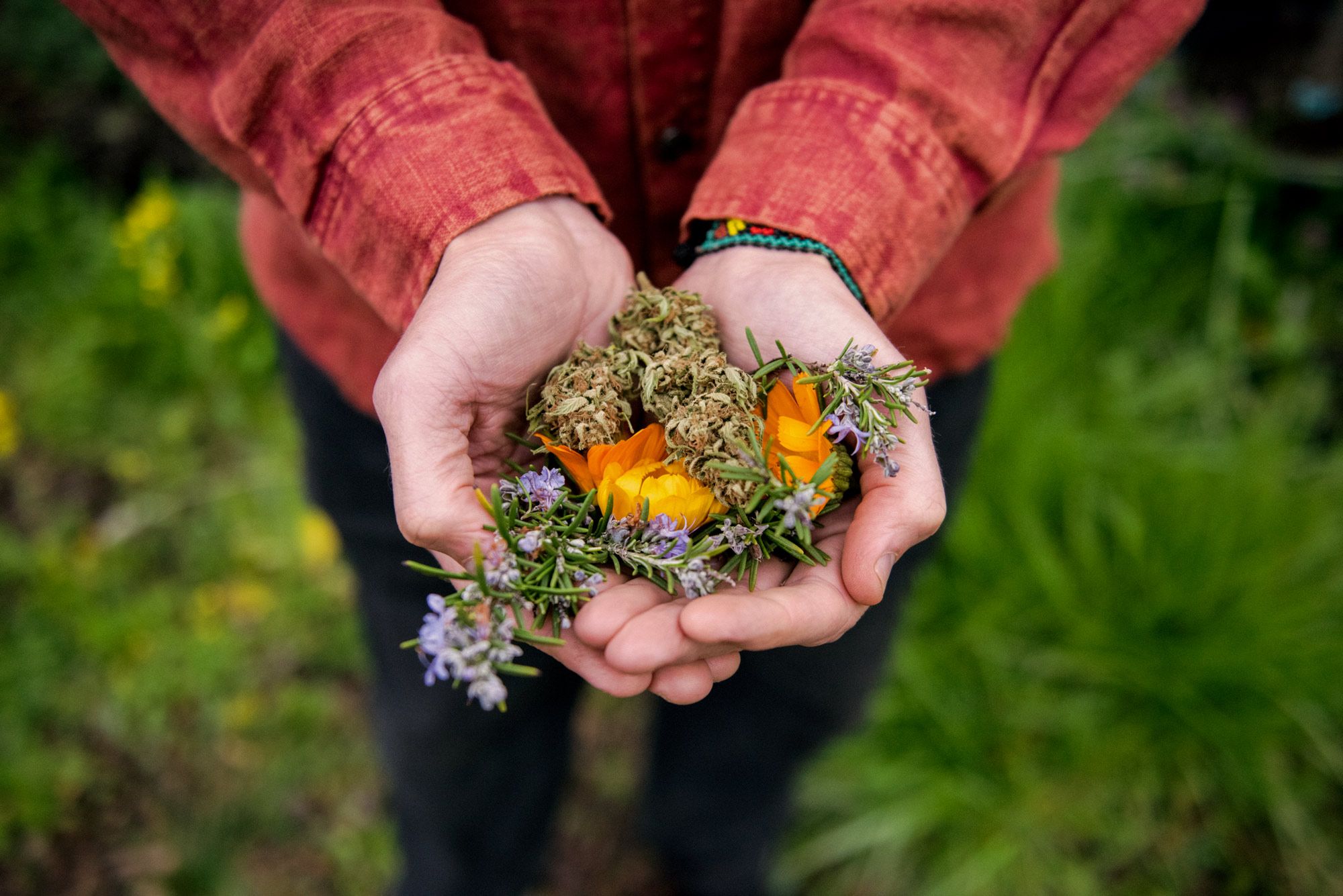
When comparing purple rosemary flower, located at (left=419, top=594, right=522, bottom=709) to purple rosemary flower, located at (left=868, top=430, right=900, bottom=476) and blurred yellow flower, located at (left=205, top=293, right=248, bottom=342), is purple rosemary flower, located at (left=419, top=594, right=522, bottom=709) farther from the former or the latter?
blurred yellow flower, located at (left=205, top=293, right=248, bottom=342)

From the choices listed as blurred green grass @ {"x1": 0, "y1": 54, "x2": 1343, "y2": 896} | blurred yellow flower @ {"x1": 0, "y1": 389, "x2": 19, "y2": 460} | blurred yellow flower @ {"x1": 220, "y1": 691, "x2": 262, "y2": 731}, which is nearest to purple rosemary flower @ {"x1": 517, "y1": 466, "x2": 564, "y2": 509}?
blurred green grass @ {"x1": 0, "y1": 54, "x2": 1343, "y2": 896}

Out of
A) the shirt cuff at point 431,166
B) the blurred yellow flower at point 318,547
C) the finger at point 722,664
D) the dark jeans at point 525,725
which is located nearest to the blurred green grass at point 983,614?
the blurred yellow flower at point 318,547

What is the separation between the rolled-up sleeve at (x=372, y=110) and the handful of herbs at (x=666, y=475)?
266mm

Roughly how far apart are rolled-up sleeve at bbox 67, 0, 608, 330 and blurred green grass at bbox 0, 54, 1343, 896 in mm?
2083

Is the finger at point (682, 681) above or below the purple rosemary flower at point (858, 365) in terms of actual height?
below

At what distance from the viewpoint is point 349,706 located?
2.94 metres

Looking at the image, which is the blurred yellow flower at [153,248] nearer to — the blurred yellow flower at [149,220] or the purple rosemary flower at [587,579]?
the blurred yellow flower at [149,220]

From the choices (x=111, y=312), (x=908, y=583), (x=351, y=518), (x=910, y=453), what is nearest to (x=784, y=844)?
(x=908, y=583)

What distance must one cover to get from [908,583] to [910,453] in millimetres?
812

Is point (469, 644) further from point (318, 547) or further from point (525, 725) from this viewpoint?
point (318, 547)

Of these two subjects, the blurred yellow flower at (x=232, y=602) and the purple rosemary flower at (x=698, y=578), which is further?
the blurred yellow flower at (x=232, y=602)

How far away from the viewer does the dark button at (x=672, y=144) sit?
144 centimetres

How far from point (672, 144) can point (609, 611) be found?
0.79m

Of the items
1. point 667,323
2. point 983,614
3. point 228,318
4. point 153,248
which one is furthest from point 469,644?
point 153,248
